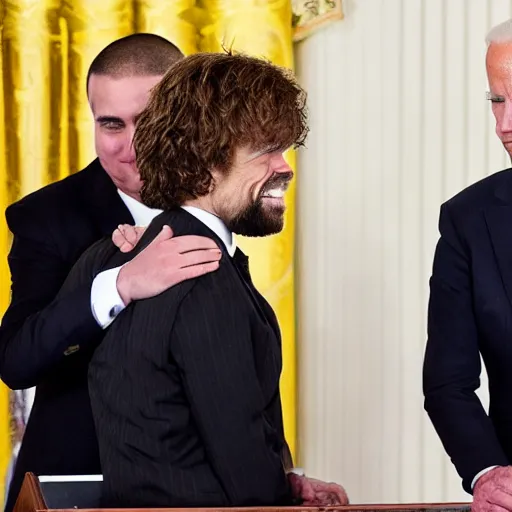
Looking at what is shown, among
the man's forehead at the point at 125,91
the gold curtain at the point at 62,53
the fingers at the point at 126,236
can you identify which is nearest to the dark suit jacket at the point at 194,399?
the fingers at the point at 126,236

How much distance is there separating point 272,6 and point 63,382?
174 cm

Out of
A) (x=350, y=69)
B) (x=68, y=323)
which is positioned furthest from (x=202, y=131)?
(x=350, y=69)

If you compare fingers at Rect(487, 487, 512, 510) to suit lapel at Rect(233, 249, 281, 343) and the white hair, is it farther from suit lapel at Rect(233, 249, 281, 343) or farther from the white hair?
the white hair

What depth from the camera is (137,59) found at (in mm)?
2611

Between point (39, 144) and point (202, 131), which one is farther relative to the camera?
point (39, 144)

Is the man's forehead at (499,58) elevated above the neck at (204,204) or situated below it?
above

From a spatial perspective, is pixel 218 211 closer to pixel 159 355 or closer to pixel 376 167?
pixel 159 355

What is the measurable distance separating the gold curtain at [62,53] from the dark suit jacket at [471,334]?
5.25ft

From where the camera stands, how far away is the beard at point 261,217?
1.70 metres

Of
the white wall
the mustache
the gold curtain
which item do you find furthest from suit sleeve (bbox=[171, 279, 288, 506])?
the gold curtain

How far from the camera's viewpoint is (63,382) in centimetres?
238

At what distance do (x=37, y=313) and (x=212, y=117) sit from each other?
73 cm

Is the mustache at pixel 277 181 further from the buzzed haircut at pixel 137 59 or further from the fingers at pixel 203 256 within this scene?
the buzzed haircut at pixel 137 59

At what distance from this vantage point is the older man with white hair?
78.4 inches
